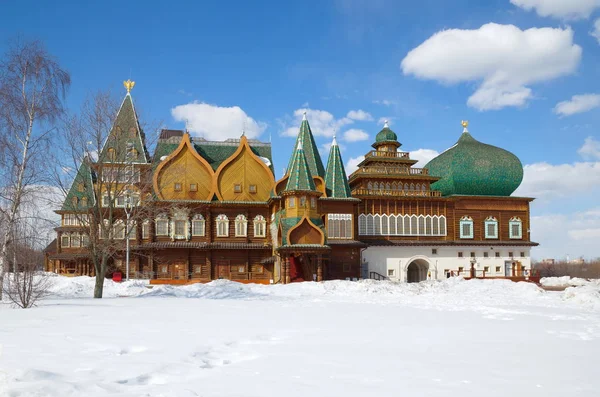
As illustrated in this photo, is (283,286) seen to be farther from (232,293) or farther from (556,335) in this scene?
(556,335)

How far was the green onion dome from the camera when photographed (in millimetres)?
45781

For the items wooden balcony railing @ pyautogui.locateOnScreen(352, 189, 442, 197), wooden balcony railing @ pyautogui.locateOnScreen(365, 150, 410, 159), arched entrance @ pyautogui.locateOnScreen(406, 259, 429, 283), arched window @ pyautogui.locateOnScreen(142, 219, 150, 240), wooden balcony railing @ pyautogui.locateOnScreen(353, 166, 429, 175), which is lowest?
arched entrance @ pyautogui.locateOnScreen(406, 259, 429, 283)

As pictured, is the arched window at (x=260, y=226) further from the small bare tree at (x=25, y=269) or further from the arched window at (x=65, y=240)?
the small bare tree at (x=25, y=269)

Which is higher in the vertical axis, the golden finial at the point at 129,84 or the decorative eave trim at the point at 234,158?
the golden finial at the point at 129,84

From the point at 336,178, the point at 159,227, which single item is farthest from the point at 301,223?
the point at 159,227

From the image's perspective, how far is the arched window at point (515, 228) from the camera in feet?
150

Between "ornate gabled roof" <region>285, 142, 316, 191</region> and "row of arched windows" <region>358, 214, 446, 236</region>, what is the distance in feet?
32.8

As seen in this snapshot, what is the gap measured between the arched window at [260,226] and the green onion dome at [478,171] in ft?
56.1

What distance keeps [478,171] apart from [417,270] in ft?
33.6

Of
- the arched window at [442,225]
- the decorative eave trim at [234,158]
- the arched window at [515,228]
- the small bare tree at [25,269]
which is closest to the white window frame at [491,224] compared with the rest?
the arched window at [515,228]

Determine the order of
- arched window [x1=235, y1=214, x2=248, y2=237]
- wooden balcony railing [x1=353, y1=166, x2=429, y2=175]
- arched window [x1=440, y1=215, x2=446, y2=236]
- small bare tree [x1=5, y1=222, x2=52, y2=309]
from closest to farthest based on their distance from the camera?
1. small bare tree [x1=5, y1=222, x2=52, y2=309]
2. arched window [x1=235, y1=214, x2=248, y2=237]
3. wooden balcony railing [x1=353, y1=166, x2=429, y2=175]
4. arched window [x1=440, y1=215, x2=446, y2=236]

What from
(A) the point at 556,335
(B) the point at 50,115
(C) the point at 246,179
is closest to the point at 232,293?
(B) the point at 50,115

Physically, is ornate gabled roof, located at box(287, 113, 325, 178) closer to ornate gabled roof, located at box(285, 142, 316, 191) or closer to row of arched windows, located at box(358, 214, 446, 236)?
ornate gabled roof, located at box(285, 142, 316, 191)

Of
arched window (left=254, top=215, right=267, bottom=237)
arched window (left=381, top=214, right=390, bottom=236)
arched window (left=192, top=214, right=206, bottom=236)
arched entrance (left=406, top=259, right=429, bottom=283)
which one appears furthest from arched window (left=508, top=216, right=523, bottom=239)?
arched window (left=192, top=214, right=206, bottom=236)
